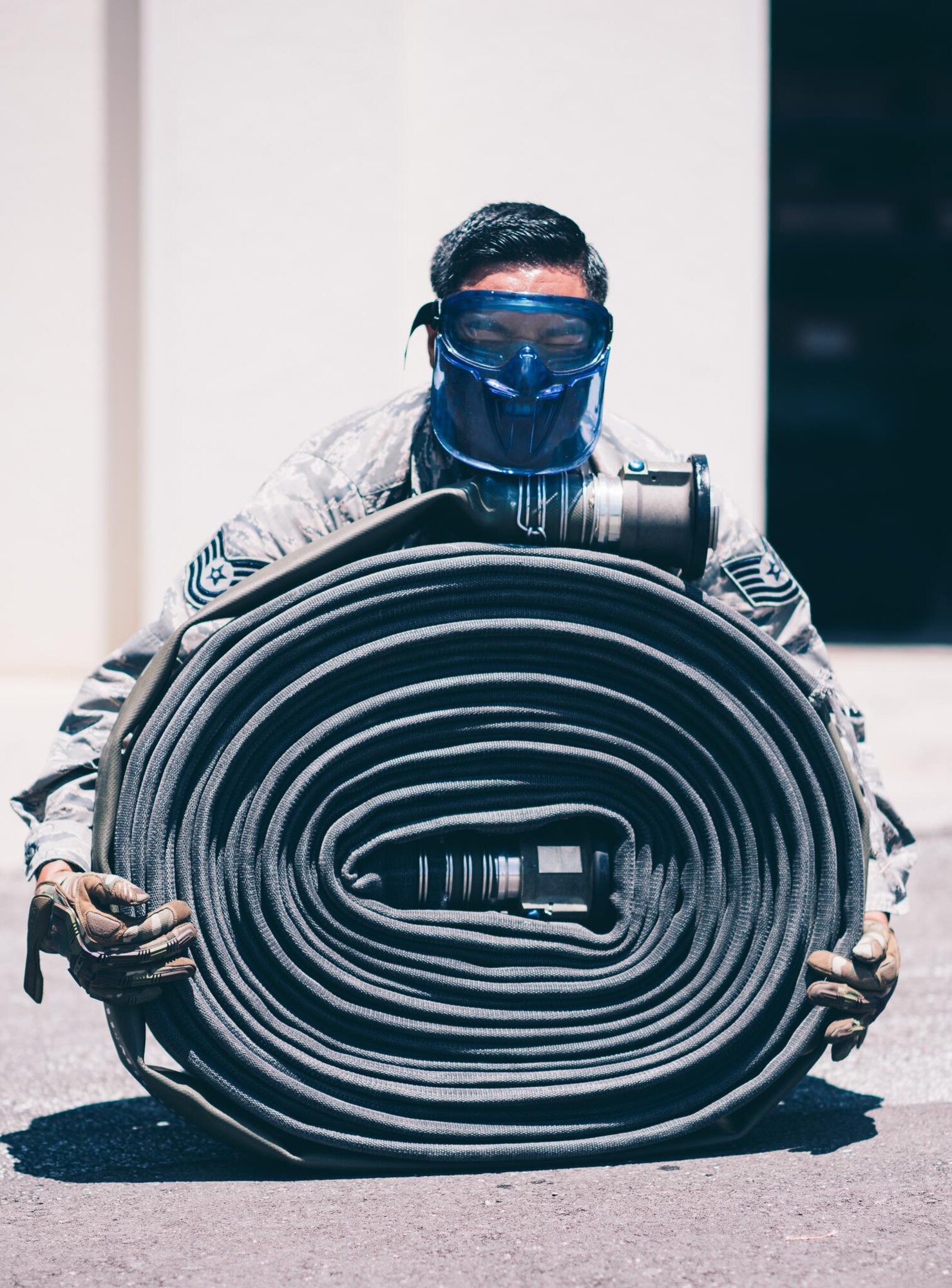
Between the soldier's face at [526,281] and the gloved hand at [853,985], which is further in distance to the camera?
the soldier's face at [526,281]

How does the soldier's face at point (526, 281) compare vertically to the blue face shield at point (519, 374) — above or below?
above

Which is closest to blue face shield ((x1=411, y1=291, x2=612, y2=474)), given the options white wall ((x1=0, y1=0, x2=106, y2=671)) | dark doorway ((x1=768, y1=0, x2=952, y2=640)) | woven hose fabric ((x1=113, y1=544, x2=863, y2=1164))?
woven hose fabric ((x1=113, y1=544, x2=863, y2=1164))

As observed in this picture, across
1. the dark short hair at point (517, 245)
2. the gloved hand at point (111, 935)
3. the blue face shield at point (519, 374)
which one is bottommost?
the gloved hand at point (111, 935)

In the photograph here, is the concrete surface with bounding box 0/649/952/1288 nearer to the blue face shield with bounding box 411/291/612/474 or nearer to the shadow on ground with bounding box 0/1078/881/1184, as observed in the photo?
the shadow on ground with bounding box 0/1078/881/1184

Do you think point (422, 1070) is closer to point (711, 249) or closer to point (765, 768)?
point (765, 768)

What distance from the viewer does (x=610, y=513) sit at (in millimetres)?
1969

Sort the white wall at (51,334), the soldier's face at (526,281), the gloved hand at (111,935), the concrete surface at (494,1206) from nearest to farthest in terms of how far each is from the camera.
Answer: the concrete surface at (494,1206), the gloved hand at (111,935), the soldier's face at (526,281), the white wall at (51,334)

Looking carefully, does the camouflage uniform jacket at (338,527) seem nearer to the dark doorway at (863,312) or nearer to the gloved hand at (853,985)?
the gloved hand at (853,985)

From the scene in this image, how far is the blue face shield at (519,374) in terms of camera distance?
2016 mm

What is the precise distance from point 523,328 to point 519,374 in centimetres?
7

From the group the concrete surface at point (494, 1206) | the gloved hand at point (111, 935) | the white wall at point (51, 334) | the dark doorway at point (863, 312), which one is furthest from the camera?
the dark doorway at point (863, 312)

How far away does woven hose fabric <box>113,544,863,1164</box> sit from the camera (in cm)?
188

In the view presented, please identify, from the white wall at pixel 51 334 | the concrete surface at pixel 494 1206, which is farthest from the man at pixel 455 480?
the white wall at pixel 51 334

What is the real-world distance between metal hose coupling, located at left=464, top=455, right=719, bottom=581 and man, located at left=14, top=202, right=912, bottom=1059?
95mm
